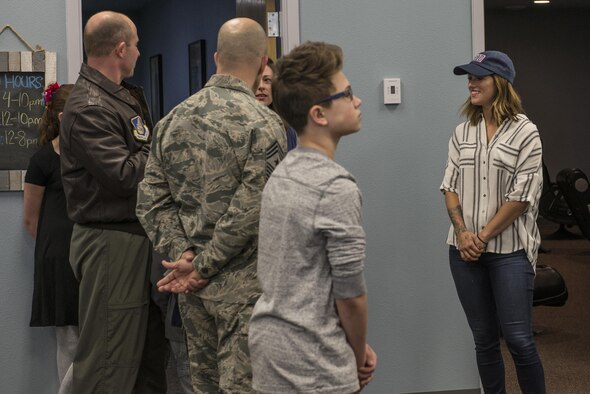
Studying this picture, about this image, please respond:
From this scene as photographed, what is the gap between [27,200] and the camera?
11.4ft

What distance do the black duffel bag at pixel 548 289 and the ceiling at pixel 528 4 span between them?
249 inches

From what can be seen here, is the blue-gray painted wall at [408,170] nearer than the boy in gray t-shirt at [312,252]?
No

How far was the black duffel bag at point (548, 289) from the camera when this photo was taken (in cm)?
501

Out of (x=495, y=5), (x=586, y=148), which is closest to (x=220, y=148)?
(x=495, y=5)

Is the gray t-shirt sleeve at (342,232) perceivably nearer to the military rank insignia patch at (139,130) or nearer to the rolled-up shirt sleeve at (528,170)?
the military rank insignia patch at (139,130)

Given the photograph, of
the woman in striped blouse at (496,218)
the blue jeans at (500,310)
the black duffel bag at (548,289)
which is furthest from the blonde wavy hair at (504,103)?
the black duffel bag at (548,289)

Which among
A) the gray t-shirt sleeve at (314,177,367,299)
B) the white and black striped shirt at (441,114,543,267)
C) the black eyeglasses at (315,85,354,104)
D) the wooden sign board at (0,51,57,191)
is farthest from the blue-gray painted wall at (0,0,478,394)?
the gray t-shirt sleeve at (314,177,367,299)

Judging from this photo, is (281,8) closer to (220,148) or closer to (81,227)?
(81,227)

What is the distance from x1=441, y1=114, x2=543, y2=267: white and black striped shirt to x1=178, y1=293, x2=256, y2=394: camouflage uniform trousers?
122 cm

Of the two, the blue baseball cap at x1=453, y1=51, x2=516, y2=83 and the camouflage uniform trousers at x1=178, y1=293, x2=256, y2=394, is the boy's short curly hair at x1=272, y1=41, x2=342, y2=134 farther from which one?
the blue baseball cap at x1=453, y1=51, x2=516, y2=83

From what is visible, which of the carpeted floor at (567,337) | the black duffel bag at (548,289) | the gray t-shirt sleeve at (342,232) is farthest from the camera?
the black duffel bag at (548,289)

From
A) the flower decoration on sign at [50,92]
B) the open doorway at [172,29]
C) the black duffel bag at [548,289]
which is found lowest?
the black duffel bag at [548,289]

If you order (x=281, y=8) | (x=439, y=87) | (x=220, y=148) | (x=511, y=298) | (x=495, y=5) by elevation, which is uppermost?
(x=495, y=5)

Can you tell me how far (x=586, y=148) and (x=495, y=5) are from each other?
240cm
